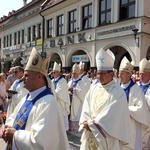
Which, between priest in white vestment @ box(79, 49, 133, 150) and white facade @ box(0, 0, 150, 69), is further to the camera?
white facade @ box(0, 0, 150, 69)

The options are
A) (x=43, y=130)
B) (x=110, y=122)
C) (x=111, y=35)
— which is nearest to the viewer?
(x=43, y=130)

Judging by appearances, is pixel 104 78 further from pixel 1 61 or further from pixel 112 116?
pixel 1 61

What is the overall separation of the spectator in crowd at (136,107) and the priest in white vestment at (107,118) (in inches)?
30.4

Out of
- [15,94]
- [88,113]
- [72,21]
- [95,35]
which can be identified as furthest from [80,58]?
[88,113]

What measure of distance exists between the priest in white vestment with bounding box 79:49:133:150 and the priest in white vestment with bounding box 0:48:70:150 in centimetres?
100

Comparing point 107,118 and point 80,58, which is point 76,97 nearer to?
point 107,118

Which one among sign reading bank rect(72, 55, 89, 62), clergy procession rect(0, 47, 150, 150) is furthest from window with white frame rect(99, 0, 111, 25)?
clergy procession rect(0, 47, 150, 150)

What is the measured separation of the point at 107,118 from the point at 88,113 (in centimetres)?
40

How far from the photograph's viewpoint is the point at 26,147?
94.7 inches

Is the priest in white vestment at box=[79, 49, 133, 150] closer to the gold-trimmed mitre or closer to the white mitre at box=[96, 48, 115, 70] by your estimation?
the white mitre at box=[96, 48, 115, 70]

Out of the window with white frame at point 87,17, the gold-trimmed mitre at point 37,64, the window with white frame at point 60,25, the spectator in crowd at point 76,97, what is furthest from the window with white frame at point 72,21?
the gold-trimmed mitre at point 37,64

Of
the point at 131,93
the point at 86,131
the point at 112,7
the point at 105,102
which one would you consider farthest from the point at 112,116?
the point at 112,7

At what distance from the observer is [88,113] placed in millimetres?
3844

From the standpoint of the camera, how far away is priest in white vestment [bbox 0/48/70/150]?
7.91ft
